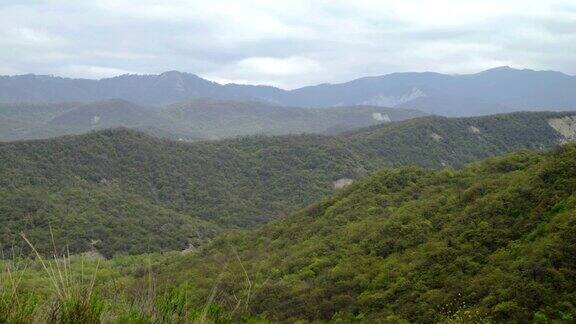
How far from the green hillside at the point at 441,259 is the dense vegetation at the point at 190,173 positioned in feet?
98.7

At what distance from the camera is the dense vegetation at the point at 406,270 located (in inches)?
173

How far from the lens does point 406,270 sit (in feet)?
54.2

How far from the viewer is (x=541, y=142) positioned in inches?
4008

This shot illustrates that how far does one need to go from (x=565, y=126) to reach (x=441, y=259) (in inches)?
4174

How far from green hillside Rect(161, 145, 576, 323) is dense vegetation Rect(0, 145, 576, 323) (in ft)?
0.14

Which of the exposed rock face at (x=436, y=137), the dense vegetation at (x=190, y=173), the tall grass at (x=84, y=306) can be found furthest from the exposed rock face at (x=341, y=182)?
the tall grass at (x=84, y=306)

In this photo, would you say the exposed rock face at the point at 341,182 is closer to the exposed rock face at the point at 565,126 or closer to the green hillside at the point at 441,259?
the exposed rock face at the point at 565,126

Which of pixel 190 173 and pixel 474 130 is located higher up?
pixel 474 130

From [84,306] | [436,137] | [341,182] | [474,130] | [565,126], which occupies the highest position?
[84,306]

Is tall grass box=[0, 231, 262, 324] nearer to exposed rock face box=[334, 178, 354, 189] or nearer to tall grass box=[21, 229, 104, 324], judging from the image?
tall grass box=[21, 229, 104, 324]

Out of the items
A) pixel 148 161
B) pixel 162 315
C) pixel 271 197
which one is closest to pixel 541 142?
pixel 271 197

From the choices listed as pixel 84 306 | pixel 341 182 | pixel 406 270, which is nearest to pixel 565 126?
pixel 341 182

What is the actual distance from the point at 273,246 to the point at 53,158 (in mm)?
54984

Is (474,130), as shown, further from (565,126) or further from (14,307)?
(14,307)
